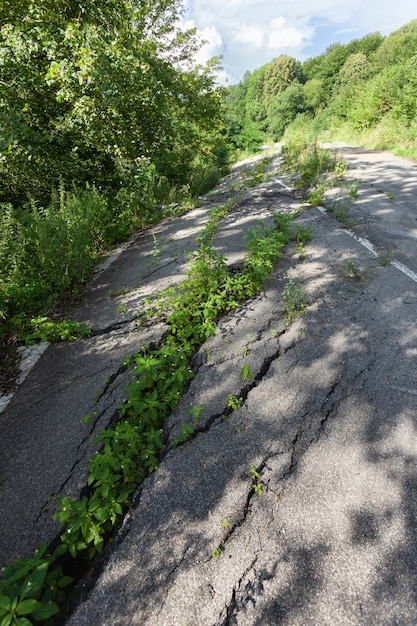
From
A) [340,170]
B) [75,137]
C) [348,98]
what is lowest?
[340,170]

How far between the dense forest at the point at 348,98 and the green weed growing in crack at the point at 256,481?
43.8 feet

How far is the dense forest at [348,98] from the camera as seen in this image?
13.9 metres

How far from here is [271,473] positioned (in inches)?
79.7

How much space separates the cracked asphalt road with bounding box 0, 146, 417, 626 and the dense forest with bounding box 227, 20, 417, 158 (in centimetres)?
1182

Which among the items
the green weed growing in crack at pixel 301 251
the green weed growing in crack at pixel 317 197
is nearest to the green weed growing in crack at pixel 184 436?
the green weed growing in crack at pixel 301 251

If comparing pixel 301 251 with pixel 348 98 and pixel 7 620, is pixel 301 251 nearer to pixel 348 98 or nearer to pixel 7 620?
pixel 7 620

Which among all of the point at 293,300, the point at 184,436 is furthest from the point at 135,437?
the point at 293,300

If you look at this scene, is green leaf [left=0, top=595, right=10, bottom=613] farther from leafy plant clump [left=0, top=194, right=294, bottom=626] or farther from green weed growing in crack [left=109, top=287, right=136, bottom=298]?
green weed growing in crack [left=109, top=287, right=136, bottom=298]

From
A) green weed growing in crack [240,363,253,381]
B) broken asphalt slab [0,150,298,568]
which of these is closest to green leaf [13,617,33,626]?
broken asphalt slab [0,150,298,568]

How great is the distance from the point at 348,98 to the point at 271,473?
1063 inches

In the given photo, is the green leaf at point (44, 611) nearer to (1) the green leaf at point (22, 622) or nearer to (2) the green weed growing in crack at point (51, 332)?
(1) the green leaf at point (22, 622)

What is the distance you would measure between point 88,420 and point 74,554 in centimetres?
100

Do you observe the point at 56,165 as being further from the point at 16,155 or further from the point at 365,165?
the point at 365,165

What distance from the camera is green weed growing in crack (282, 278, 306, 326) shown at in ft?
11.4
